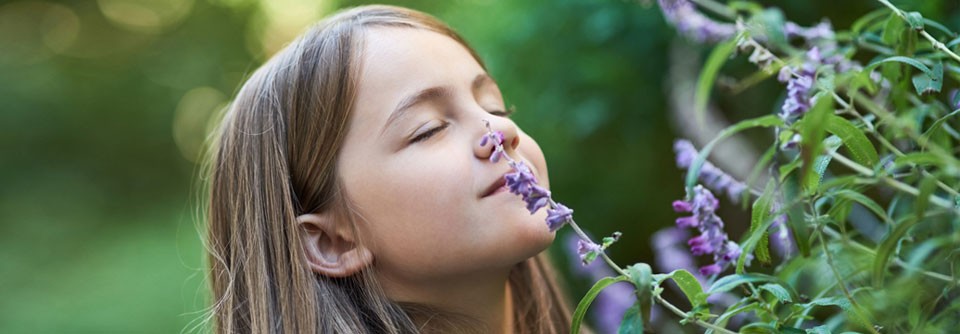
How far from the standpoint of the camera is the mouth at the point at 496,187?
118 centimetres

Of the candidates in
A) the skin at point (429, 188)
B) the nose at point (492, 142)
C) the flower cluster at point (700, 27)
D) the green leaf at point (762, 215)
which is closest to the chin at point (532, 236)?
the skin at point (429, 188)

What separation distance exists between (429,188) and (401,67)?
0.22 m

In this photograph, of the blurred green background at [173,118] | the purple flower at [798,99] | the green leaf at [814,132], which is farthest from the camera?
the blurred green background at [173,118]

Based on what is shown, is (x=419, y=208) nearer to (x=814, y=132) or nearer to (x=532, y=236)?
(x=532, y=236)

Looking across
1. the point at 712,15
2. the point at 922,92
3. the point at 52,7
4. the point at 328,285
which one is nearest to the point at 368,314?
the point at 328,285

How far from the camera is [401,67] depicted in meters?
1.29

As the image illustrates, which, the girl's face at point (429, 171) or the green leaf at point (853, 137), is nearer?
the green leaf at point (853, 137)

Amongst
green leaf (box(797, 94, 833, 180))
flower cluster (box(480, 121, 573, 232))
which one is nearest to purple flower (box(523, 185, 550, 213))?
flower cluster (box(480, 121, 573, 232))

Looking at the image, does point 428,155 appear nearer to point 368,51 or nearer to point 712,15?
point 368,51

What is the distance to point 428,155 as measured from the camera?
1.20 meters

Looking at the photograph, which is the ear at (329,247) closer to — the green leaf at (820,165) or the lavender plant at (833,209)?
the lavender plant at (833,209)

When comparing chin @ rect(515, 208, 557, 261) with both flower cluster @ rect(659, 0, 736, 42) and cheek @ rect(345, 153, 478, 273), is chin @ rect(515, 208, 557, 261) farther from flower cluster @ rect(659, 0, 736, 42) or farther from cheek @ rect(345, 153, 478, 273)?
flower cluster @ rect(659, 0, 736, 42)

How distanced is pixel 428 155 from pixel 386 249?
17 centimetres

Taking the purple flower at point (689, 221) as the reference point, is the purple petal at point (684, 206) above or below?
above
